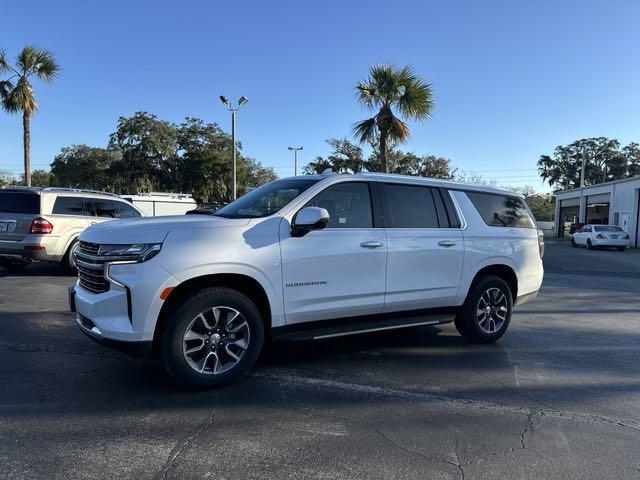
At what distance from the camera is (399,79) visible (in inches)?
634

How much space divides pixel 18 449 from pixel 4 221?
26.9 ft

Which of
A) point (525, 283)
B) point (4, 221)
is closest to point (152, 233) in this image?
point (525, 283)

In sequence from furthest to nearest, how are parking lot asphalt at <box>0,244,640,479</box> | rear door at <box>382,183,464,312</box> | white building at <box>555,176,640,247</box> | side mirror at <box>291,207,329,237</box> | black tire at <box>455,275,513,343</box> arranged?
white building at <box>555,176,640,247</box> < black tire at <box>455,275,513,343</box> < rear door at <box>382,183,464,312</box> < side mirror at <box>291,207,329,237</box> < parking lot asphalt at <box>0,244,640,479</box>

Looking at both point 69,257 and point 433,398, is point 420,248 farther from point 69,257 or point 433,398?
point 69,257

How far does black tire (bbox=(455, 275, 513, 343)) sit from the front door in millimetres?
1375

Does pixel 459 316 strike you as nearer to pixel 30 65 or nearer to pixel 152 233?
pixel 152 233

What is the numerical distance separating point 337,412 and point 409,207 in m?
2.43

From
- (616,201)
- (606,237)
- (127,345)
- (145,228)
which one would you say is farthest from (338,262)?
(616,201)

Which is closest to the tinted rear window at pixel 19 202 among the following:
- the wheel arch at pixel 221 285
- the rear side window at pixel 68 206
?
the rear side window at pixel 68 206

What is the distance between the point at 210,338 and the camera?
4.26 m

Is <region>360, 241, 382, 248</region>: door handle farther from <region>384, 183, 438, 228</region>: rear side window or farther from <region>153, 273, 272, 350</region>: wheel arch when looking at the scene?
<region>153, 273, 272, 350</region>: wheel arch

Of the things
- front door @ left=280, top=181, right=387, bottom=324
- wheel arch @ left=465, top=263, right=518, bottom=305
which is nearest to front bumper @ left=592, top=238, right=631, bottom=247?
wheel arch @ left=465, top=263, right=518, bottom=305

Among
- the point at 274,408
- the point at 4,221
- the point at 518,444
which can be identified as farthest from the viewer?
the point at 4,221

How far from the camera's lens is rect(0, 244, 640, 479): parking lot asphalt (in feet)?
10.3
